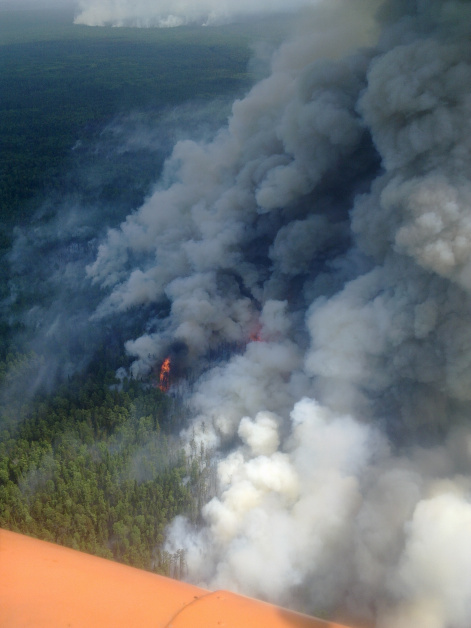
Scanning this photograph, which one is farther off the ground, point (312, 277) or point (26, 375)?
point (312, 277)

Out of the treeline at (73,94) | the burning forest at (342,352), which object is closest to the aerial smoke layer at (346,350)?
the burning forest at (342,352)

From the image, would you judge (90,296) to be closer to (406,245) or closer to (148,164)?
(406,245)

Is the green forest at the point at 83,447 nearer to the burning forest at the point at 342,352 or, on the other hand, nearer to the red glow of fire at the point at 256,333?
the burning forest at the point at 342,352

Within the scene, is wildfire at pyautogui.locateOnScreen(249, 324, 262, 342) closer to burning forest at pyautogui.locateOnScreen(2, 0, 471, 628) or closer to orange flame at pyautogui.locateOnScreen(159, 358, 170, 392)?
burning forest at pyautogui.locateOnScreen(2, 0, 471, 628)

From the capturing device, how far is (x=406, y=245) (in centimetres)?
2064

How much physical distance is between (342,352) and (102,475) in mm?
11774

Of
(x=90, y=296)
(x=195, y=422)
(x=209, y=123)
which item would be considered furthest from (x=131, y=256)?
(x=209, y=123)

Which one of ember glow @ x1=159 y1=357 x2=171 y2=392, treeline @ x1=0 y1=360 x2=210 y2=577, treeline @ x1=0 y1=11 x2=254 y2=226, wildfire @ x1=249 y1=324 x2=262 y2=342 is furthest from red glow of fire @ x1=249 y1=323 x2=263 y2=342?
treeline @ x1=0 y1=11 x2=254 y2=226

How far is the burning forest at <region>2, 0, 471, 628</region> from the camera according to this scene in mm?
17422

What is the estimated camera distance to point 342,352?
23250 millimetres

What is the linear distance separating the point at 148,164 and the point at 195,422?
211 feet

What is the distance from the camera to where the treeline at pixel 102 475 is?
1853 centimetres

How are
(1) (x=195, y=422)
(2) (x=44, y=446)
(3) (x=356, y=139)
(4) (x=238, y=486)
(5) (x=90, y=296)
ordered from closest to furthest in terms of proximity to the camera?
(4) (x=238, y=486) → (2) (x=44, y=446) → (1) (x=195, y=422) → (3) (x=356, y=139) → (5) (x=90, y=296)

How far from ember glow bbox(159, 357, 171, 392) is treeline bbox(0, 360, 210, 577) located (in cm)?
227
